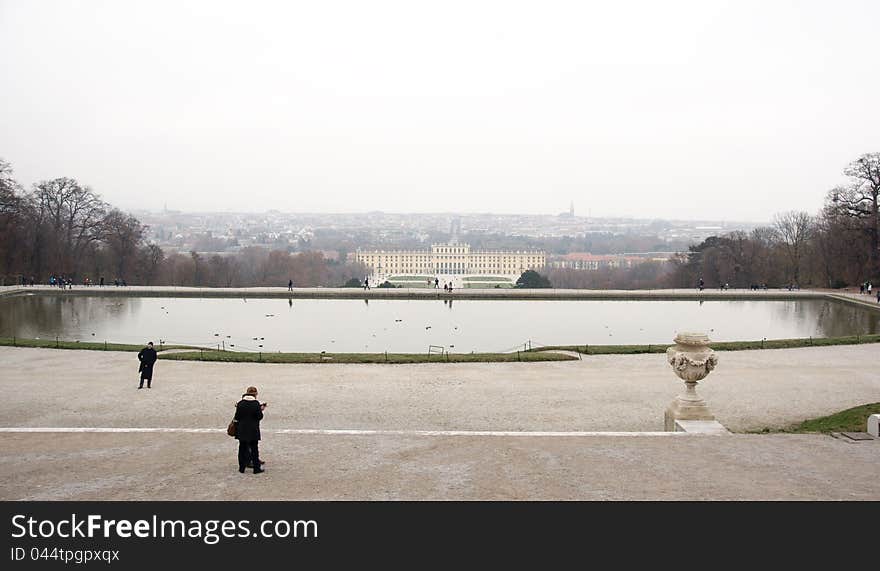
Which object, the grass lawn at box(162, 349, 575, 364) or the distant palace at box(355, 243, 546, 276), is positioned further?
the distant palace at box(355, 243, 546, 276)

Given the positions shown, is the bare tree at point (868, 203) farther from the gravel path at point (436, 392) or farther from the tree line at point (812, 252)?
the gravel path at point (436, 392)

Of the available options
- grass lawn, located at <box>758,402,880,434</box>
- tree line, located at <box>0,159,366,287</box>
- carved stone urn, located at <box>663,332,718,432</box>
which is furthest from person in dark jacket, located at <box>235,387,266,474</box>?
tree line, located at <box>0,159,366,287</box>

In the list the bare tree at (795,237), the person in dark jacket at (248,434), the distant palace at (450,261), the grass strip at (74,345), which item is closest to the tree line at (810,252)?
the bare tree at (795,237)

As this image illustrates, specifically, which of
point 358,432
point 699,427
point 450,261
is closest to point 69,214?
point 358,432

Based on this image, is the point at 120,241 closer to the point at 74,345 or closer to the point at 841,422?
the point at 74,345

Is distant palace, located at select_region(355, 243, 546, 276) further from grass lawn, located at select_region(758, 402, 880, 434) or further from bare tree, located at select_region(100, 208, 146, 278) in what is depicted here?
grass lawn, located at select_region(758, 402, 880, 434)

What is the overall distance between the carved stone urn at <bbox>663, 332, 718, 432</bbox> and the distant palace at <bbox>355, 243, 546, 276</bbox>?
11532 centimetres

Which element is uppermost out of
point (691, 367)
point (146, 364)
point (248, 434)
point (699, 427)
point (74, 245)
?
point (74, 245)

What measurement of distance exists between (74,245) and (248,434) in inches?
2033

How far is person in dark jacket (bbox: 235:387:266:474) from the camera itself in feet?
26.9

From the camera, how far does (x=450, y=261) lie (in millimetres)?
141375
